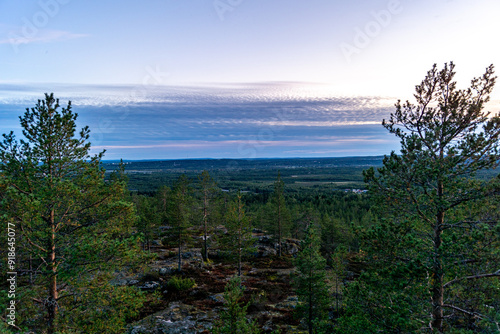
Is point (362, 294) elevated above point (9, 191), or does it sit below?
below

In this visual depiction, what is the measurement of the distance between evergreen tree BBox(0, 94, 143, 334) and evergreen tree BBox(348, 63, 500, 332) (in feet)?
27.9

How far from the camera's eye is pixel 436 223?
26.1 feet

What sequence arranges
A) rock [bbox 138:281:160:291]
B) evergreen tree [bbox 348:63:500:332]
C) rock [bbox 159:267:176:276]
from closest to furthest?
evergreen tree [bbox 348:63:500:332] → rock [bbox 138:281:160:291] → rock [bbox 159:267:176:276]

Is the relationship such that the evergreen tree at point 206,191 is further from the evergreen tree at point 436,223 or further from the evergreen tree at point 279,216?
the evergreen tree at point 436,223

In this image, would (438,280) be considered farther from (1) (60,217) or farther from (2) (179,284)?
(2) (179,284)

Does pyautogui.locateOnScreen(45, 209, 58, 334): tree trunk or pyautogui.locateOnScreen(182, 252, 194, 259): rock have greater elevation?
pyautogui.locateOnScreen(45, 209, 58, 334): tree trunk

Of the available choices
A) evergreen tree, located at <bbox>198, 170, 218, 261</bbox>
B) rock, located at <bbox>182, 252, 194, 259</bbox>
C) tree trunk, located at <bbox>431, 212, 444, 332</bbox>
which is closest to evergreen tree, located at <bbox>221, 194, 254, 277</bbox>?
evergreen tree, located at <bbox>198, 170, 218, 261</bbox>

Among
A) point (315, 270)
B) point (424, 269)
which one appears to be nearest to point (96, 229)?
point (424, 269)

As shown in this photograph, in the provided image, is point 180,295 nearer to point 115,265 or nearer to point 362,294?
point 115,265

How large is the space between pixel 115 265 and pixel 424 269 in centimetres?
995

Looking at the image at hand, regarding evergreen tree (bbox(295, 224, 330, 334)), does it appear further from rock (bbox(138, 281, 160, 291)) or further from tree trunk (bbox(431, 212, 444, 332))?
rock (bbox(138, 281, 160, 291))

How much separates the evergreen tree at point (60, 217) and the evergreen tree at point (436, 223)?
8515 millimetres

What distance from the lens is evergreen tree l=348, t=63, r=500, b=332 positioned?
7.19m

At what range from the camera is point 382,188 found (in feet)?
28.1
